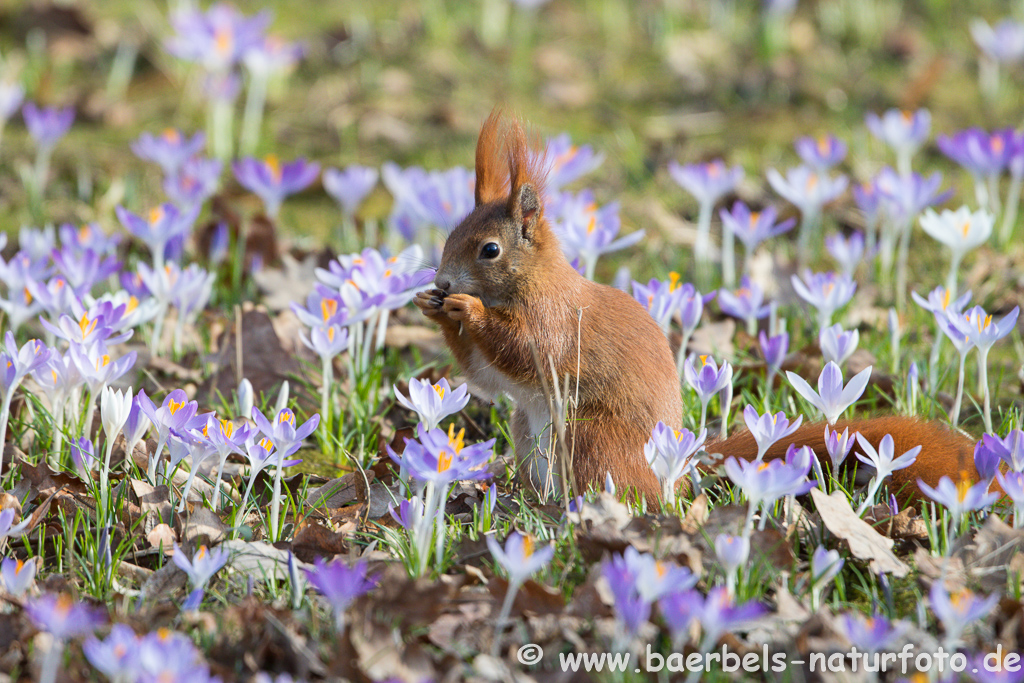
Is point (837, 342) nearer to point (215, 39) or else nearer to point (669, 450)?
point (669, 450)

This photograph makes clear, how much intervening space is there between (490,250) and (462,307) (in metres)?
0.20

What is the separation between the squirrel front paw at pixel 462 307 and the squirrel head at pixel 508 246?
10cm

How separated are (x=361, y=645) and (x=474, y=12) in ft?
19.6

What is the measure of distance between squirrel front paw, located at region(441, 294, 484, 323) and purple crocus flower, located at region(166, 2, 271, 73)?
3060mm

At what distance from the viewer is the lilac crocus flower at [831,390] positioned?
Answer: 8.00 ft

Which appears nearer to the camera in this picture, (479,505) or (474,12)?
(479,505)

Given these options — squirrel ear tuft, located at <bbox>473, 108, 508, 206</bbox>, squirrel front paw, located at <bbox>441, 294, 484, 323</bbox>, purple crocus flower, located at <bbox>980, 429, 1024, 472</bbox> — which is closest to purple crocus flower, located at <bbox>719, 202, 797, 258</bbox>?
squirrel ear tuft, located at <bbox>473, 108, 508, 206</bbox>

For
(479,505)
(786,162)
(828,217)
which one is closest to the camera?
(479,505)

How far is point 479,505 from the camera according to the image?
2.49 meters

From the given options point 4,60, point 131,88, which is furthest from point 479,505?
point 4,60

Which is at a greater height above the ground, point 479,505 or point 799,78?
point 799,78

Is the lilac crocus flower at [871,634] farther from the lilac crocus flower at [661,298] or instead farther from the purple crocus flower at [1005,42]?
the purple crocus flower at [1005,42]

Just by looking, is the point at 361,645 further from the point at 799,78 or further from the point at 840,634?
the point at 799,78

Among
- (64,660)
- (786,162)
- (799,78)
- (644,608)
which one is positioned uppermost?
(799,78)
